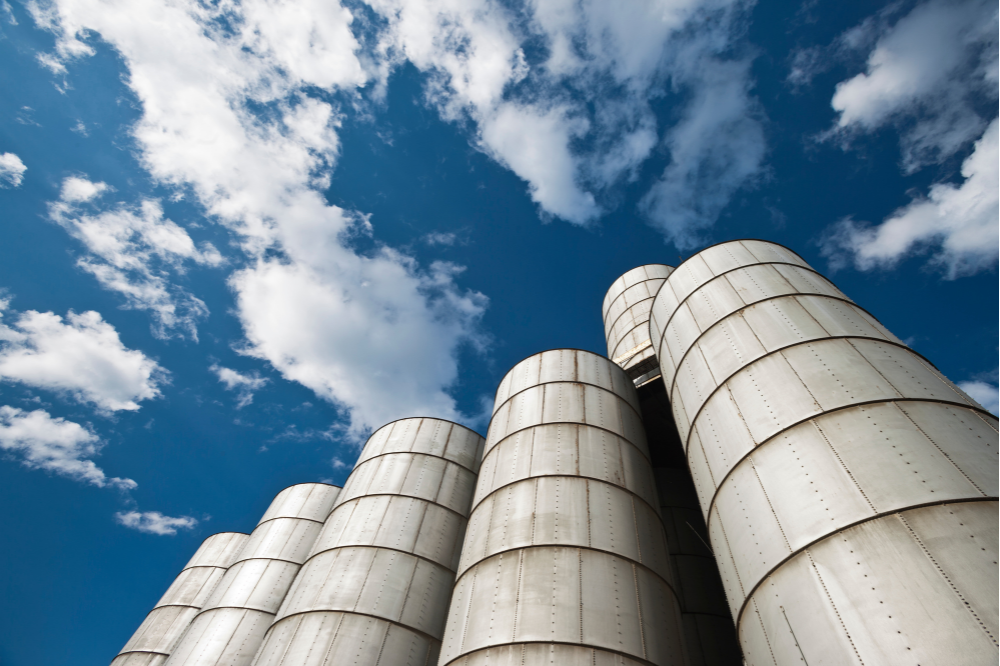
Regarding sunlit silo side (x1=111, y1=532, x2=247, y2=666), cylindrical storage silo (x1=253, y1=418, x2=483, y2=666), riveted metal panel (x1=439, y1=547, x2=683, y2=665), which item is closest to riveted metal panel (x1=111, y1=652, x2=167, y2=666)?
sunlit silo side (x1=111, y1=532, x2=247, y2=666)

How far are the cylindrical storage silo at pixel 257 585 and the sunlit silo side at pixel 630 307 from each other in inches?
646

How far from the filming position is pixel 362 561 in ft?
47.1

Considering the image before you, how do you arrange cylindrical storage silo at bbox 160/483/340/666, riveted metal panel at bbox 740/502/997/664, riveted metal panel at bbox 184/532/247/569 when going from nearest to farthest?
riveted metal panel at bbox 740/502/997/664
cylindrical storage silo at bbox 160/483/340/666
riveted metal panel at bbox 184/532/247/569

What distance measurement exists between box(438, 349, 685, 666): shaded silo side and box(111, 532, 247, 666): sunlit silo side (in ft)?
63.4

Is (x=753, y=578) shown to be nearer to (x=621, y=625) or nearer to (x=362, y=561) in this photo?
(x=621, y=625)

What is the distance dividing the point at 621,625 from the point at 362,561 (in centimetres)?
835

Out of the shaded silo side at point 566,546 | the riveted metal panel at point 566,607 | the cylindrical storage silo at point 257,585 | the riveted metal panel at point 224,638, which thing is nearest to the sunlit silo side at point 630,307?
the shaded silo side at point 566,546

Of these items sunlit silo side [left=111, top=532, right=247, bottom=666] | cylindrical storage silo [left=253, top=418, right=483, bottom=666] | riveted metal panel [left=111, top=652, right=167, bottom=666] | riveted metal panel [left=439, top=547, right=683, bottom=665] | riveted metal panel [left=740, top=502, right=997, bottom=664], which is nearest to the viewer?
riveted metal panel [left=740, top=502, right=997, bottom=664]

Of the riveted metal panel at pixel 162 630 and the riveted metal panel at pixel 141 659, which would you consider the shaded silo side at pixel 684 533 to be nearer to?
the riveted metal panel at pixel 162 630

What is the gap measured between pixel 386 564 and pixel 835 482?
11766 millimetres

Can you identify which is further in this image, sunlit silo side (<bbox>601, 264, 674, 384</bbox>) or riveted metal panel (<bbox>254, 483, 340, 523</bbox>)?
sunlit silo side (<bbox>601, 264, 674, 384</bbox>)

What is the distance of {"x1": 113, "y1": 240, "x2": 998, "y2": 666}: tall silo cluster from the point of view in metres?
6.51

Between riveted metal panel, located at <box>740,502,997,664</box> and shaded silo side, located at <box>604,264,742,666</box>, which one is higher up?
shaded silo side, located at <box>604,264,742,666</box>

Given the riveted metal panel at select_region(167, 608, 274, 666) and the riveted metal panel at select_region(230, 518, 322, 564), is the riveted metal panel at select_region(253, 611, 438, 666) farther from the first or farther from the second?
the riveted metal panel at select_region(230, 518, 322, 564)
